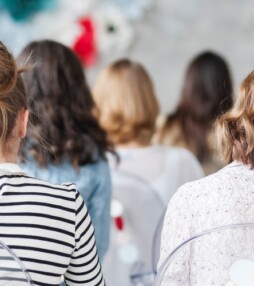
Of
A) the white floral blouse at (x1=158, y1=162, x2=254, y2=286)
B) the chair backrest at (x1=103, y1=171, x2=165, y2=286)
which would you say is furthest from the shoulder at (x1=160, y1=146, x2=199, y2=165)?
the white floral blouse at (x1=158, y1=162, x2=254, y2=286)

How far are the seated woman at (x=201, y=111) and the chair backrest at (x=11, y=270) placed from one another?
190 cm

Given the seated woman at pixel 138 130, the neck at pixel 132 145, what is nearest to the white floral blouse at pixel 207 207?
the seated woman at pixel 138 130

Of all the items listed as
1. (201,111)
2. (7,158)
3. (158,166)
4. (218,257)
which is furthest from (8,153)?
(201,111)

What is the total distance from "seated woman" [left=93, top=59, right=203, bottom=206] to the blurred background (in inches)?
55.1

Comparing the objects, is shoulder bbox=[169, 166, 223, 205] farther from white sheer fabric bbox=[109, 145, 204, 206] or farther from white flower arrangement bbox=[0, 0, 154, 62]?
white flower arrangement bbox=[0, 0, 154, 62]

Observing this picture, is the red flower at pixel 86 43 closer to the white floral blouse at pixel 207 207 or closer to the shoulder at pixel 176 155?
the shoulder at pixel 176 155

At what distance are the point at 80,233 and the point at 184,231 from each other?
163 mm

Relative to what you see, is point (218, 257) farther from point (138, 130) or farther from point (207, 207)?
point (138, 130)

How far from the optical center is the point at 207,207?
4.35 feet

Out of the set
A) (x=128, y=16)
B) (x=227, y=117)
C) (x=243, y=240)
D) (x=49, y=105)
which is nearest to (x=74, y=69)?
(x=49, y=105)

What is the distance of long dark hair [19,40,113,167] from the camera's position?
207 centimetres

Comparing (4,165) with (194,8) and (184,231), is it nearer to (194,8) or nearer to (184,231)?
(184,231)

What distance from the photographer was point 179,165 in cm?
262

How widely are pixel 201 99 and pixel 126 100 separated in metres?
0.55
